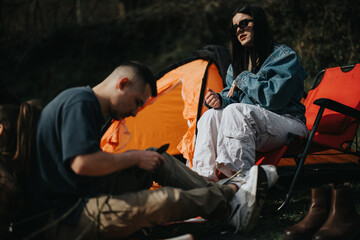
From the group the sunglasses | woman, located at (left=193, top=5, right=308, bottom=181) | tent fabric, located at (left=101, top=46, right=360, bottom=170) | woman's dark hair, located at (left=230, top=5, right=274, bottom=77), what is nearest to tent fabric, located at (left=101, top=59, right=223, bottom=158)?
tent fabric, located at (left=101, top=46, right=360, bottom=170)

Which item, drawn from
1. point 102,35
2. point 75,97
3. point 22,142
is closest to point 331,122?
point 75,97

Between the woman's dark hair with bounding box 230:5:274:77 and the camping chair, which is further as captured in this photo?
the woman's dark hair with bounding box 230:5:274:77

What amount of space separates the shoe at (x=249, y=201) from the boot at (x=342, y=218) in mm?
337

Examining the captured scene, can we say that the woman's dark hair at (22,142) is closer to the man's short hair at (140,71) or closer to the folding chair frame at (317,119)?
the man's short hair at (140,71)

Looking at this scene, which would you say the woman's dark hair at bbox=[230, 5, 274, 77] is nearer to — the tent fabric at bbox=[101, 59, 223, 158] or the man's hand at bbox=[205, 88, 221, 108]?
the man's hand at bbox=[205, 88, 221, 108]

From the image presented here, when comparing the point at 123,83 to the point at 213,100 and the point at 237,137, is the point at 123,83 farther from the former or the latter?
the point at 213,100

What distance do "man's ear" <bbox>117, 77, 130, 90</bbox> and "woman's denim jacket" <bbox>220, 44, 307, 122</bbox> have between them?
1.12m

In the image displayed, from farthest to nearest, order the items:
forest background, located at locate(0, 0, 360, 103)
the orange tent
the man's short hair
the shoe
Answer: forest background, located at locate(0, 0, 360, 103)
the orange tent
the shoe
the man's short hair

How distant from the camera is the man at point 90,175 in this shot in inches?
64.7

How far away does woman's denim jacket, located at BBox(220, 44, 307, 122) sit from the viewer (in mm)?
2670

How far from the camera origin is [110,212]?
5.68ft

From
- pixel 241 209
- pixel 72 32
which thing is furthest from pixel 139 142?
pixel 72 32

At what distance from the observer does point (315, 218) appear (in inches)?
75.1

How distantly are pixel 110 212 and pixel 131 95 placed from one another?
1.88ft
